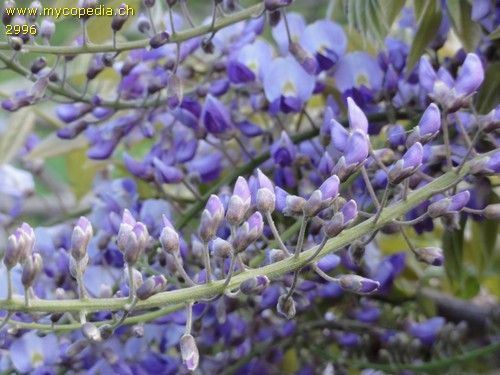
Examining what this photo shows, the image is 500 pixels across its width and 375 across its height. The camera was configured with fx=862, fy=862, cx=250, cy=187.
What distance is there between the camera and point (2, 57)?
617mm

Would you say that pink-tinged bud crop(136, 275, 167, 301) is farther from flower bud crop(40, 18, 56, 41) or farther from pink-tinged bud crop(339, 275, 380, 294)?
flower bud crop(40, 18, 56, 41)

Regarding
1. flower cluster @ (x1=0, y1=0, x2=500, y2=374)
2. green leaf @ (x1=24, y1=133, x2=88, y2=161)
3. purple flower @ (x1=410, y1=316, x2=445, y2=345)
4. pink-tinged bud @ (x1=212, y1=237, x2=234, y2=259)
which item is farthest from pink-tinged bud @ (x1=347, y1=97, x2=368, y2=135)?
green leaf @ (x1=24, y1=133, x2=88, y2=161)

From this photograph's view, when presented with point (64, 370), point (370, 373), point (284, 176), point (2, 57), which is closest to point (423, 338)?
point (370, 373)

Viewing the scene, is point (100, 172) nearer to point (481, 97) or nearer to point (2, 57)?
point (2, 57)

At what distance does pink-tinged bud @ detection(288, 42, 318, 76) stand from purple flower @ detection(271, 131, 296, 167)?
59 millimetres

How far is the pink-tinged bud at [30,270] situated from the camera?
45 centimetres

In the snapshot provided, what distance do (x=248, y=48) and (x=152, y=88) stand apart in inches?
3.6

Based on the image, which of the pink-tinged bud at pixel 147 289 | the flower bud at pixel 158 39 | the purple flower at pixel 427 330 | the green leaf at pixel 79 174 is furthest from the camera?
the green leaf at pixel 79 174

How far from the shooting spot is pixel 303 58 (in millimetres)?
672

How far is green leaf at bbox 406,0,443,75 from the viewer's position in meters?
0.66

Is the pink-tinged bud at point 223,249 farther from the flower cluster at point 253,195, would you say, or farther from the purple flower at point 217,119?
the purple flower at point 217,119

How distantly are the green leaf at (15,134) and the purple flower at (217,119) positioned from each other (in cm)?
22

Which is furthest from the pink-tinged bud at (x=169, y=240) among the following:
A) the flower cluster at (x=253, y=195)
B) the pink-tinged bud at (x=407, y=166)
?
the pink-tinged bud at (x=407, y=166)

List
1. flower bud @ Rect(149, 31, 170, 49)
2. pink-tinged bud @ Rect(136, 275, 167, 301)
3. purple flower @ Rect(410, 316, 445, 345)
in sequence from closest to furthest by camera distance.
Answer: pink-tinged bud @ Rect(136, 275, 167, 301)
flower bud @ Rect(149, 31, 170, 49)
purple flower @ Rect(410, 316, 445, 345)
